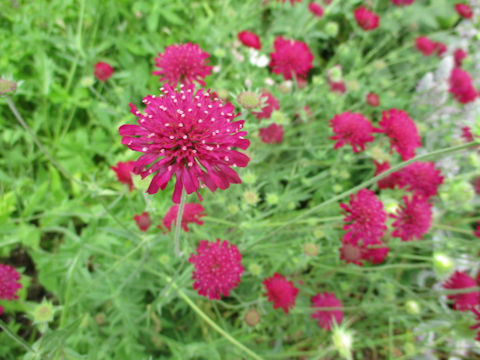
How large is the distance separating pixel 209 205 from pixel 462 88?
8.65 feet

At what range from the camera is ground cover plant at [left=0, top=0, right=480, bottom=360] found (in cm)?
148

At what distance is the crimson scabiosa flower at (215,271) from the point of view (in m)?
1.52

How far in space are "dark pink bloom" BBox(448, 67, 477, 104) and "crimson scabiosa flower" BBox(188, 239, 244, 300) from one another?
281 centimetres

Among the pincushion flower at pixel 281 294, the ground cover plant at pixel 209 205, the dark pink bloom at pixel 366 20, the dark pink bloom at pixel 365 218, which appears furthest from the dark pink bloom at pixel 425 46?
the pincushion flower at pixel 281 294

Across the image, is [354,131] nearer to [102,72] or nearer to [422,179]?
[422,179]

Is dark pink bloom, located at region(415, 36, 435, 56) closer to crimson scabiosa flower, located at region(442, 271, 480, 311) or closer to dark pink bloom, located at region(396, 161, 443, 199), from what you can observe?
dark pink bloom, located at region(396, 161, 443, 199)

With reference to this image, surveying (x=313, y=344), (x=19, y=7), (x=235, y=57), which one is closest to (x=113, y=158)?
(x=235, y=57)

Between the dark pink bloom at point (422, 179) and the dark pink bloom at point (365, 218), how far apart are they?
1.81 feet

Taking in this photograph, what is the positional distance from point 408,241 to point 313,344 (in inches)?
39.9

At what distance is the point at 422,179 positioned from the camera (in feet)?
7.03

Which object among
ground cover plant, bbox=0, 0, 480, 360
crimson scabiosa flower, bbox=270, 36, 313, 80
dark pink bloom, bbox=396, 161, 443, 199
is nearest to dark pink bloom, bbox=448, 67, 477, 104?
ground cover plant, bbox=0, 0, 480, 360

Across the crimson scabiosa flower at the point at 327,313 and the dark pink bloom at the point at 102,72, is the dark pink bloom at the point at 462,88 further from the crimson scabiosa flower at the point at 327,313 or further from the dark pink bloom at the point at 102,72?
the dark pink bloom at the point at 102,72

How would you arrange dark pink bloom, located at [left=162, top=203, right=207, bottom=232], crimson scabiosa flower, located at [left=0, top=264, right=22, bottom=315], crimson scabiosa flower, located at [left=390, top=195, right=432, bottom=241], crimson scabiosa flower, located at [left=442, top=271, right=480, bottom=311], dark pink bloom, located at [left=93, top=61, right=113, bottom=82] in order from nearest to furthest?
crimson scabiosa flower, located at [left=0, top=264, right=22, bottom=315], dark pink bloom, located at [left=162, top=203, right=207, bottom=232], crimson scabiosa flower, located at [left=390, top=195, right=432, bottom=241], crimson scabiosa flower, located at [left=442, top=271, right=480, bottom=311], dark pink bloom, located at [left=93, top=61, right=113, bottom=82]

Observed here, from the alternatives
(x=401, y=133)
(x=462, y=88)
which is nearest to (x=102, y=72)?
(x=401, y=133)
